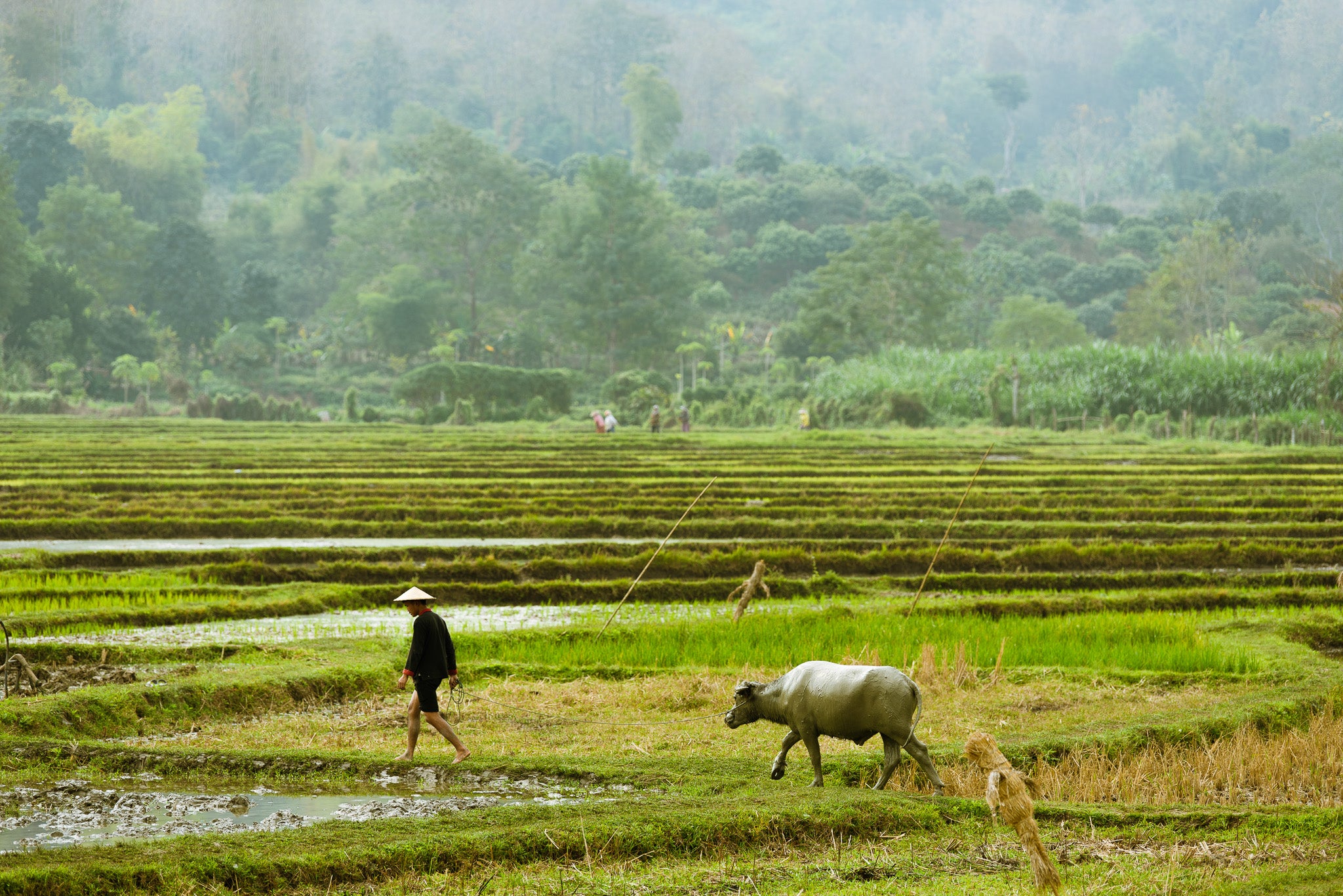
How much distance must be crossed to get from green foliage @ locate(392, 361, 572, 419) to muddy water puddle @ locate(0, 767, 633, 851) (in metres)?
42.1

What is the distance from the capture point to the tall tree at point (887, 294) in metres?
58.8

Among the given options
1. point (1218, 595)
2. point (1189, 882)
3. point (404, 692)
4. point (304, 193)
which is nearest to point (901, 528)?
point (1218, 595)

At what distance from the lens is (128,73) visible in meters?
124

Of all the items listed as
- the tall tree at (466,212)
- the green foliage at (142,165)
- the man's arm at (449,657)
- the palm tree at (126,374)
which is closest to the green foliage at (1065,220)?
the tall tree at (466,212)

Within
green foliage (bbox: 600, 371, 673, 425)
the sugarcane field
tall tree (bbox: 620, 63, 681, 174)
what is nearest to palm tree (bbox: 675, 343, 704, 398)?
the sugarcane field

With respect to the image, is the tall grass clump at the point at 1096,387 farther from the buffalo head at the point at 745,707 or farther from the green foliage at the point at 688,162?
the green foliage at the point at 688,162

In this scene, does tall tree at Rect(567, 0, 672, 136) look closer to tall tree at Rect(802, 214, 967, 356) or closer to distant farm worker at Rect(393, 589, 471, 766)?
tall tree at Rect(802, 214, 967, 356)

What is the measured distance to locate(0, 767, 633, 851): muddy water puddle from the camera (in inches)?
206

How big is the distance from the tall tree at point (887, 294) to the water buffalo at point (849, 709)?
53268 mm

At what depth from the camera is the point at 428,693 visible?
6496 mm

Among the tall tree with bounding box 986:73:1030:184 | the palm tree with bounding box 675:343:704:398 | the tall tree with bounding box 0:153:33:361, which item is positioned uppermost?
the tall tree with bounding box 986:73:1030:184

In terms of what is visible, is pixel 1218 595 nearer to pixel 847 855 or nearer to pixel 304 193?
pixel 847 855

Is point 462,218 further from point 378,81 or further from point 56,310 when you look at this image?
point 378,81

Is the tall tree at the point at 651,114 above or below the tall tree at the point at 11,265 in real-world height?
above
